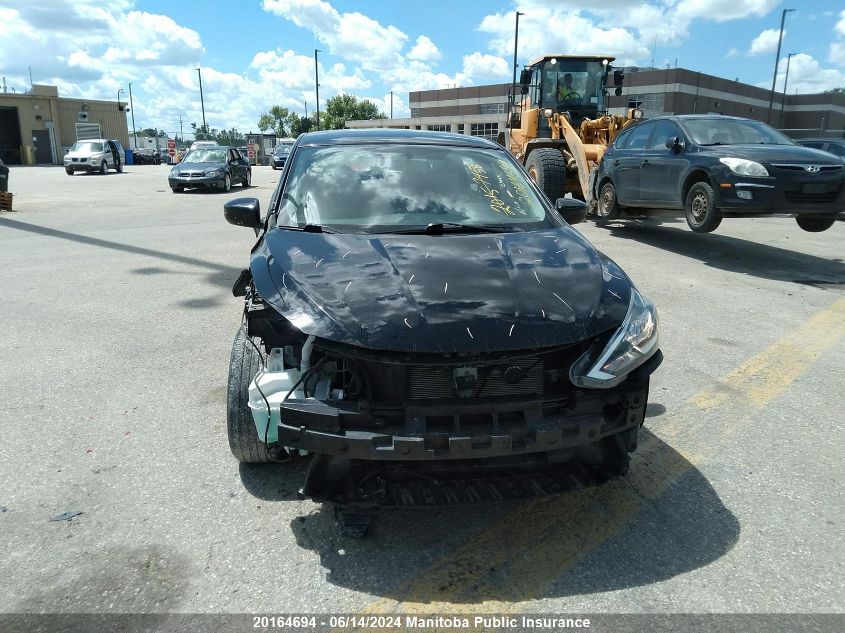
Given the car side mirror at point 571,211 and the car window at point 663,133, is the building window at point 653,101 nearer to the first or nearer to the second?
the car window at point 663,133

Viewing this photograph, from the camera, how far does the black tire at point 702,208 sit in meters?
8.41

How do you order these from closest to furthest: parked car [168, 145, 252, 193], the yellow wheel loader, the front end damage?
the front end damage < the yellow wheel loader < parked car [168, 145, 252, 193]

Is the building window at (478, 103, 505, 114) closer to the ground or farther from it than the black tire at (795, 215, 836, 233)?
farther from it

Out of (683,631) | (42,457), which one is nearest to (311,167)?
(42,457)

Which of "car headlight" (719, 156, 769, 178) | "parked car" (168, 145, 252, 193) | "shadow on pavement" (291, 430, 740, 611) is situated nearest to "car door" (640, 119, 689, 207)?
"car headlight" (719, 156, 769, 178)

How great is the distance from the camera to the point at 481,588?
240 cm

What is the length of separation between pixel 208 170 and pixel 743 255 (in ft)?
56.1

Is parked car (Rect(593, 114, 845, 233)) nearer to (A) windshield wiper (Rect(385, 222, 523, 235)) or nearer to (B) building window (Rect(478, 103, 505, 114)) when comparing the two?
(A) windshield wiper (Rect(385, 222, 523, 235))

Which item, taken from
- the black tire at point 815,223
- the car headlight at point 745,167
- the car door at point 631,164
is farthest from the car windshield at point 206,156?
the black tire at point 815,223

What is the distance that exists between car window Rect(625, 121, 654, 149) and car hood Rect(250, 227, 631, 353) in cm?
803

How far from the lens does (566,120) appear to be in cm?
1296

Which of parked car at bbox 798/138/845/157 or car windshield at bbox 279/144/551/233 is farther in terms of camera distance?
parked car at bbox 798/138/845/157

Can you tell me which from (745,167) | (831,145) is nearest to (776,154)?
(745,167)

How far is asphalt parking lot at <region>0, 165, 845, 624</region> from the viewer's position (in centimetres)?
237
